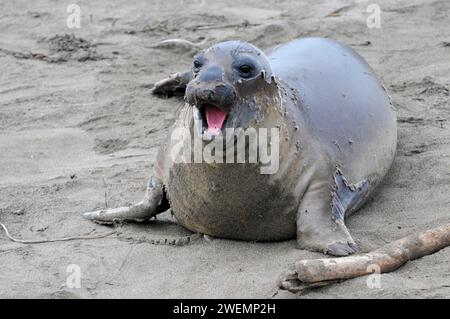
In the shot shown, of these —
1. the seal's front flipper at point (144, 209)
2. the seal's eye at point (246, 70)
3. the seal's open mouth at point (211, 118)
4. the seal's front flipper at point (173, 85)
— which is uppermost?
the seal's eye at point (246, 70)

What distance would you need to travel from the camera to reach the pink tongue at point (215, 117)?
3.45 meters

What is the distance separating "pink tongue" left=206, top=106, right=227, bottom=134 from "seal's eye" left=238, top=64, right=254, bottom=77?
174 mm

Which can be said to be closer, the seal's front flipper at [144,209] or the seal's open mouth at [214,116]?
the seal's open mouth at [214,116]

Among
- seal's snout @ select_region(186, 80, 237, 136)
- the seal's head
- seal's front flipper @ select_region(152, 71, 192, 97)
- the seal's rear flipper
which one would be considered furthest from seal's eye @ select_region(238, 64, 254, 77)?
seal's front flipper @ select_region(152, 71, 192, 97)

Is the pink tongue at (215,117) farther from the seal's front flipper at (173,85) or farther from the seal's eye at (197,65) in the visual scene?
the seal's front flipper at (173,85)

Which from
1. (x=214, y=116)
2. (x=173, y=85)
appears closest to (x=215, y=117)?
(x=214, y=116)

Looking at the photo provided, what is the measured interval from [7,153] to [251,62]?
78.1 inches

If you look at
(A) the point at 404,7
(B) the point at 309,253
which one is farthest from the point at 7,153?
(A) the point at 404,7

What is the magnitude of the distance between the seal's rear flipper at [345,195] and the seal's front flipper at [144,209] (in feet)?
2.43

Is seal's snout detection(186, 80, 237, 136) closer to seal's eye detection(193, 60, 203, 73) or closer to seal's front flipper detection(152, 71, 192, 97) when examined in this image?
seal's eye detection(193, 60, 203, 73)

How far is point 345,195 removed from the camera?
4023mm

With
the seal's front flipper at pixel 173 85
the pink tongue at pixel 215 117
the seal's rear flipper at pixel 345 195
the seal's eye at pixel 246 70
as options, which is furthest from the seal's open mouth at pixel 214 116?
the seal's front flipper at pixel 173 85

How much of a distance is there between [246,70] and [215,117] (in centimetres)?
22
